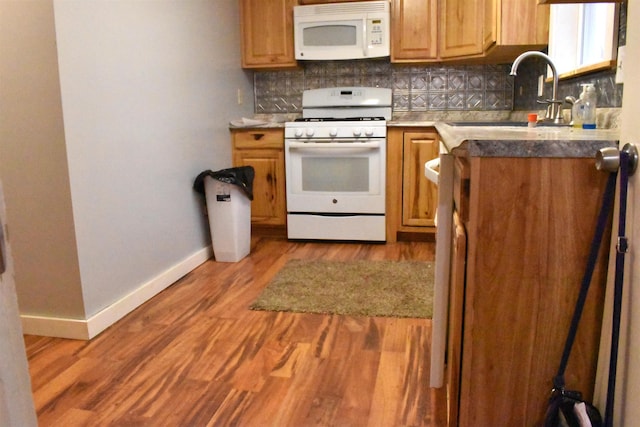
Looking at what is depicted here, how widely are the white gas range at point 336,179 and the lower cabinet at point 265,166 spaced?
0.28ft

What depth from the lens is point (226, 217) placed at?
311cm

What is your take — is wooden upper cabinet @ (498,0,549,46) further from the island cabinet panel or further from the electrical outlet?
the island cabinet panel

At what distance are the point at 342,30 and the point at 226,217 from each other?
1586mm

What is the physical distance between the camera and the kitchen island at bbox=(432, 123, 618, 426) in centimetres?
107

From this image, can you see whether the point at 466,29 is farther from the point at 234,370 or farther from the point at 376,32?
the point at 234,370

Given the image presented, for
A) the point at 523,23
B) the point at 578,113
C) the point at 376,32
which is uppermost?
the point at 376,32

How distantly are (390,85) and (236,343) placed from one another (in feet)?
8.54

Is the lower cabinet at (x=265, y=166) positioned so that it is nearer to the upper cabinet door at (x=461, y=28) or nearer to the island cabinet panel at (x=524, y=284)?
the upper cabinet door at (x=461, y=28)

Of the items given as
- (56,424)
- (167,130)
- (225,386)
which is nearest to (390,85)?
(167,130)

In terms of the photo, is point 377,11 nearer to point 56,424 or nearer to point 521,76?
point 521,76

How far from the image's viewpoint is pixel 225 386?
67.0 inches

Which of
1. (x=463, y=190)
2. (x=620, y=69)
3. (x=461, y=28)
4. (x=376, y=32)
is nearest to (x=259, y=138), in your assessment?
(x=376, y=32)

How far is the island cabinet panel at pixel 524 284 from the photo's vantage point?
1071 mm

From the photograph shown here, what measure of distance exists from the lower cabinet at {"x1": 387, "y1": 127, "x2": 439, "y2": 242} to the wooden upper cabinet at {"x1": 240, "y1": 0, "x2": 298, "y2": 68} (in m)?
1.03
